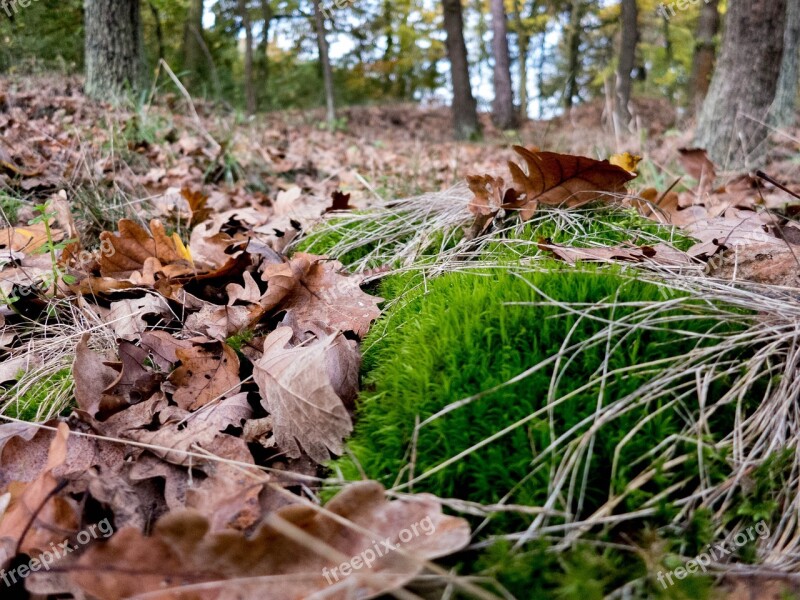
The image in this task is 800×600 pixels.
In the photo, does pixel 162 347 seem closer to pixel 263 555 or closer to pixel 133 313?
pixel 133 313

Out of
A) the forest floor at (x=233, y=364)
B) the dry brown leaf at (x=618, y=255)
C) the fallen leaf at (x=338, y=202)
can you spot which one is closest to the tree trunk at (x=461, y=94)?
the forest floor at (x=233, y=364)

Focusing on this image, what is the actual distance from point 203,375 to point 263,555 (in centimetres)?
82

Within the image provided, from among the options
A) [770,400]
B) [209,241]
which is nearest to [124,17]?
[209,241]

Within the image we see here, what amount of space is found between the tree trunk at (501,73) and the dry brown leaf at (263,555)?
1293cm

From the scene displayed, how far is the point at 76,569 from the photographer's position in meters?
0.93

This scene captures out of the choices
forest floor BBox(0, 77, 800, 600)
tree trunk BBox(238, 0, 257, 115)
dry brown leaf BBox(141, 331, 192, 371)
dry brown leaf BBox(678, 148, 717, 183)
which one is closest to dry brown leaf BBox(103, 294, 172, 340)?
forest floor BBox(0, 77, 800, 600)

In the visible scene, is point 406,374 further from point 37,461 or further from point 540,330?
point 37,461

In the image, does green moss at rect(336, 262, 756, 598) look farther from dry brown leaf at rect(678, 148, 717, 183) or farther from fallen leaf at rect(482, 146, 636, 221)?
dry brown leaf at rect(678, 148, 717, 183)

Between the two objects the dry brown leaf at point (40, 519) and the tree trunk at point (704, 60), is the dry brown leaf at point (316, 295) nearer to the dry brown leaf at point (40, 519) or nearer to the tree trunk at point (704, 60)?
A: the dry brown leaf at point (40, 519)

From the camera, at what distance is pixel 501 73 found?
13.3 metres

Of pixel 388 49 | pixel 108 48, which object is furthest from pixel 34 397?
pixel 388 49

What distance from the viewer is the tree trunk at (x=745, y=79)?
480cm

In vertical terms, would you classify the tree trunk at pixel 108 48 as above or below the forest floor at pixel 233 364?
above

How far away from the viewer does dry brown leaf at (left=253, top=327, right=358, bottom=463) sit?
131 cm
